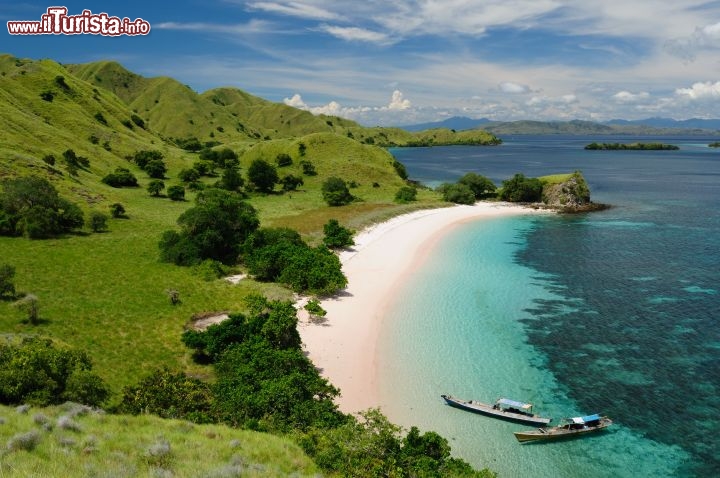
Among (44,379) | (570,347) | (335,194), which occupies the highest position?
(335,194)

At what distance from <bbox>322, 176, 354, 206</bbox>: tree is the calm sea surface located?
94.5 ft

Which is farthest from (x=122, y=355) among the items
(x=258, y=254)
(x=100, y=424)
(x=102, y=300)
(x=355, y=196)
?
(x=355, y=196)

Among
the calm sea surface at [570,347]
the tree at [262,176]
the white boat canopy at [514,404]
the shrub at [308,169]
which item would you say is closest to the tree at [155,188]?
the tree at [262,176]

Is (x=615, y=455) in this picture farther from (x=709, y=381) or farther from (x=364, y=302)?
(x=364, y=302)

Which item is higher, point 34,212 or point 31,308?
point 34,212

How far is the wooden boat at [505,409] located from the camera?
2612 centimetres

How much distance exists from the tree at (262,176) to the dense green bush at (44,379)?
3035 inches

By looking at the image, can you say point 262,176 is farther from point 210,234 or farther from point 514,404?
point 514,404

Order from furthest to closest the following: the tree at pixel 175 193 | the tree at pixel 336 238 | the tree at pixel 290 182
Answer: the tree at pixel 290 182
the tree at pixel 175 193
the tree at pixel 336 238

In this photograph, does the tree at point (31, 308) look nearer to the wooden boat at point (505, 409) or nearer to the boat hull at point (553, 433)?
the wooden boat at point (505, 409)

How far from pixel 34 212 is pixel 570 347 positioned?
58498mm

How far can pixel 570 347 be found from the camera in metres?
36.3

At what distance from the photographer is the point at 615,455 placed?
24.1 meters

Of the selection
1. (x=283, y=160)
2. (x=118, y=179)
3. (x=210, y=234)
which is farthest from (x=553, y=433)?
(x=283, y=160)
